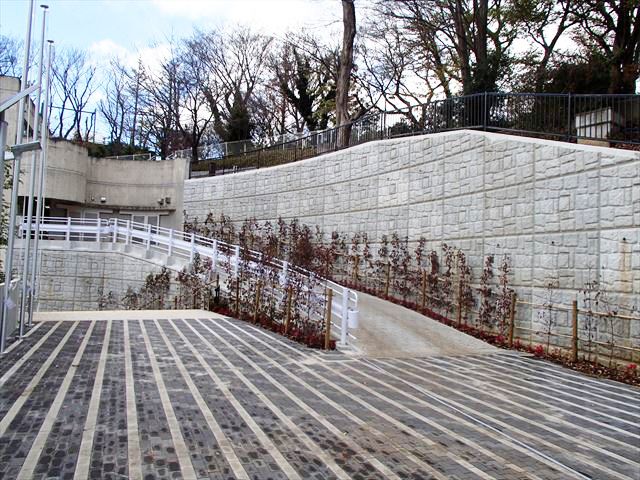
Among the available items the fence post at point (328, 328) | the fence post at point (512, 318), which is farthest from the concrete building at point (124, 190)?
the fence post at point (512, 318)

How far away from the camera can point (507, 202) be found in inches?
412

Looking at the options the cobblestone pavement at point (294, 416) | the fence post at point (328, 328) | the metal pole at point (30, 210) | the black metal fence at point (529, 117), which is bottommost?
the cobblestone pavement at point (294, 416)

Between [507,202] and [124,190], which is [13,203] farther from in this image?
[124,190]

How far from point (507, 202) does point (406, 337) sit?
3.41 m

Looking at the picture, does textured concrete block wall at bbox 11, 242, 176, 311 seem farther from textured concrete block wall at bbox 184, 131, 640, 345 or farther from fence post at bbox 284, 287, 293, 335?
fence post at bbox 284, 287, 293, 335

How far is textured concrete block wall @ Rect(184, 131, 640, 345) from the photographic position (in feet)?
27.0

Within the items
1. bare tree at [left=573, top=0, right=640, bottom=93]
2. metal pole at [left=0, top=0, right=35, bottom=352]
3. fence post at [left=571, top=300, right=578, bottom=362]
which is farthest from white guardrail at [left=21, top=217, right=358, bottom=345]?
bare tree at [left=573, top=0, right=640, bottom=93]

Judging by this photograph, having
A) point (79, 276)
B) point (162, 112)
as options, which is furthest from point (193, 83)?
point (79, 276)

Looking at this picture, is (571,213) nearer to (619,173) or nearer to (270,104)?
(619,173)

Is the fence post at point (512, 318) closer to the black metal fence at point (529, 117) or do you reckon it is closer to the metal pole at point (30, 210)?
the black metal fence at point (529, 117)

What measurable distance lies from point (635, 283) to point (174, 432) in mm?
6953

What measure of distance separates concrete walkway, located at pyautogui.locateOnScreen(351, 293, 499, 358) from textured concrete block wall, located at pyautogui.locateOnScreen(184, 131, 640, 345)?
1.34 meters

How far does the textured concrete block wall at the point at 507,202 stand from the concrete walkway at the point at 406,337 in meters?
1.34

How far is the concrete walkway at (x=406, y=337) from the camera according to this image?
893cm
